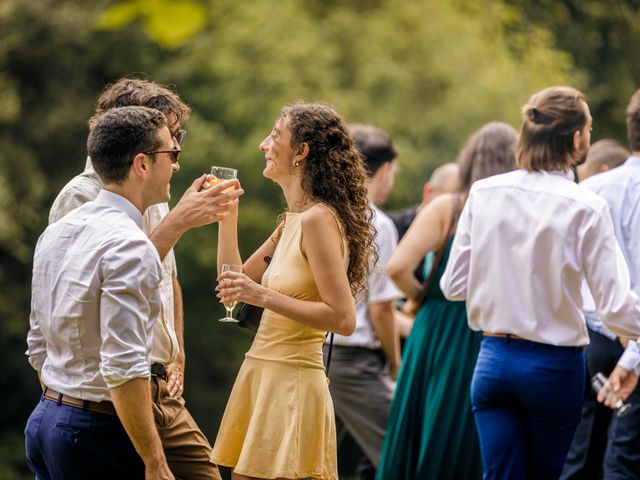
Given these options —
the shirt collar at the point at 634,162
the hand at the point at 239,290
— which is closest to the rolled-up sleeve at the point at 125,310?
the hand at the point at 239,290

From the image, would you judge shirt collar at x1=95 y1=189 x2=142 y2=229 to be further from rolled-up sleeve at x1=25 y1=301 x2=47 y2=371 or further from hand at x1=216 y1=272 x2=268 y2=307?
rolled-up sleeve at x1=25 y1=301 x2=47 y2=371

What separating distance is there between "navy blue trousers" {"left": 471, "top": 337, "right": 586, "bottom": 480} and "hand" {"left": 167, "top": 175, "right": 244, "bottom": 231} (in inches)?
48.7

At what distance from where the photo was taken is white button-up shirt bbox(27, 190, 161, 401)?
2.82 meters

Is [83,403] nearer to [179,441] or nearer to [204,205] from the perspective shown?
[179,441]

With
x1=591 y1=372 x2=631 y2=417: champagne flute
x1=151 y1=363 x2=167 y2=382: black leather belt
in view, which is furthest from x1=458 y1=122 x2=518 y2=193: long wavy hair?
x1=151 y1=363 x2=167 y2=382: black leather belt

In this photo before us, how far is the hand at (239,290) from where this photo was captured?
3254mm

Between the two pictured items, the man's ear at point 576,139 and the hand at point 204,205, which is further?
the man's ear at point 576,139

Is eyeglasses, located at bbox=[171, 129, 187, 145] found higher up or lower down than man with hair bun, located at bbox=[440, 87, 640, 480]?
higher up

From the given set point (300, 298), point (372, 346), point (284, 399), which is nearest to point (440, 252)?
point (372, 346)

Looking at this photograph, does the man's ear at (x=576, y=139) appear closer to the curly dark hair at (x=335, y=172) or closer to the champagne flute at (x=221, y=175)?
the curly dark hair at (x=335, y=172)

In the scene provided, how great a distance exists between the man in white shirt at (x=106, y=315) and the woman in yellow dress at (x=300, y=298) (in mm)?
414

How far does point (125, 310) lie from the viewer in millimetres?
2828

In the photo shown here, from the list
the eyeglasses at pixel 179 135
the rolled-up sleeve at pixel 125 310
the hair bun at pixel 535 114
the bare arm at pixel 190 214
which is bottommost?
the rolled-up sleeve at pixel 125 310

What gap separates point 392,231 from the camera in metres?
5.57
